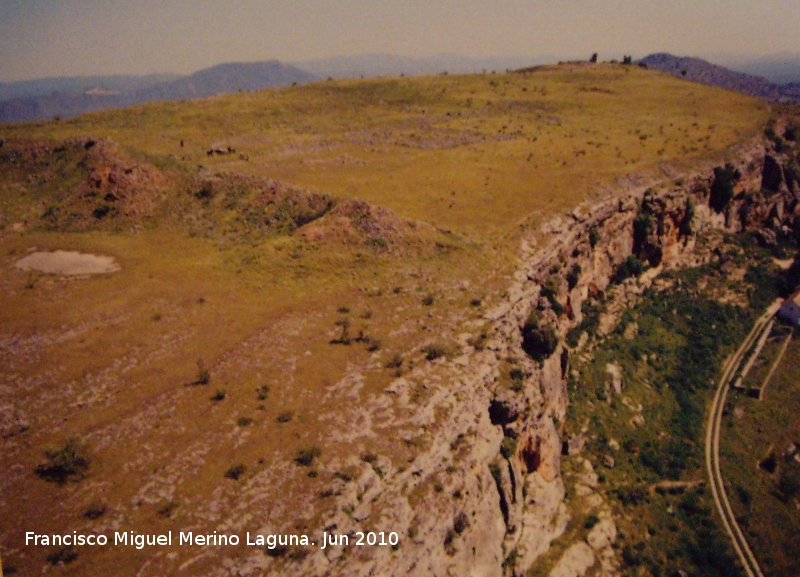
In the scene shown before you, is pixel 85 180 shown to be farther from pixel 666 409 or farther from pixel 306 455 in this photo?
pixel 666 409

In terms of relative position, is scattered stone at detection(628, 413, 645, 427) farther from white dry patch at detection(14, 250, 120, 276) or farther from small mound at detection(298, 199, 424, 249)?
white dry patch at detection(14, 250, 120, 276)

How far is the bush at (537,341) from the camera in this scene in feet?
92.6

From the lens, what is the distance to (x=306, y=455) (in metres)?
17.6

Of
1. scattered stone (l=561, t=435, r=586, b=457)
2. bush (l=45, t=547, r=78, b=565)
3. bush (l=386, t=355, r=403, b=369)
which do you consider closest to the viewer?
bush (l=45, t=547, r=78, b=565)

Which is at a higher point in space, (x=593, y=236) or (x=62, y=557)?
(x=593, y=236)

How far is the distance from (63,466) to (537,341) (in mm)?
24114

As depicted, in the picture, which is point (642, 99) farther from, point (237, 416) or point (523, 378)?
point (237, 416)

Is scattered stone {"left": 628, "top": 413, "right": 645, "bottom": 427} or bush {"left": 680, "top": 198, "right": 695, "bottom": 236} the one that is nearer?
scattered stone {"left": 628, "top": 413, "right": 645, "bottom": 427}

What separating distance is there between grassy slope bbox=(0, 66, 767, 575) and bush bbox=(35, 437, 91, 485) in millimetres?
348

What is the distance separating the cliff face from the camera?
16547 mm

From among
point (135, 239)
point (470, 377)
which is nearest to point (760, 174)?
point (470, 377)

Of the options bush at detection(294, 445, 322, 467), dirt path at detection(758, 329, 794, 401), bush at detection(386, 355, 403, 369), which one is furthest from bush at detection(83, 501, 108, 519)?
dirt path at detection(758, 329, 794, 401)

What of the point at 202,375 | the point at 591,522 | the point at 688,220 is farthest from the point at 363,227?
the point at 688,220

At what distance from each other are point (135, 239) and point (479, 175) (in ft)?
108
